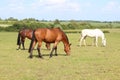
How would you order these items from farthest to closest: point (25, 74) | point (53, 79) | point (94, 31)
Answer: point (94, 31) → point (25, 74) → point (53, 79)

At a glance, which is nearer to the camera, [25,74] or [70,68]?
[25,74]

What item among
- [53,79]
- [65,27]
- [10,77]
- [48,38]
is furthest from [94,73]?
[65,27]

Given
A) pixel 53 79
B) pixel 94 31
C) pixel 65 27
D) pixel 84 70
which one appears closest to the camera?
pixel 53 79

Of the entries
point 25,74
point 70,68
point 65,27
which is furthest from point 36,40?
point 65,27

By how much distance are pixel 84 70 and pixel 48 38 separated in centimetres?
572

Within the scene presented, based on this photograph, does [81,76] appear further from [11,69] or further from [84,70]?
[11,69]

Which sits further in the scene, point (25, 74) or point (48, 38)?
point (48, 38)

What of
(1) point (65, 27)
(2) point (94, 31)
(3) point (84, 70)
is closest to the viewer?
(3) point (84, 70)

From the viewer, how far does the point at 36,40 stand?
60.9 feet

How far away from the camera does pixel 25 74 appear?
475 inches

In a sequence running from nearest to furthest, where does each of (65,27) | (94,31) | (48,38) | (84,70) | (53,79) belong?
(53,79) → (84,70) → (48,38) → (94,31) → (65,27)

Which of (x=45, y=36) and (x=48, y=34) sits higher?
(x=48, y=34)

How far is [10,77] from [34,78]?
0.88 m

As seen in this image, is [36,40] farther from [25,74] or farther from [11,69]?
[25,74]
